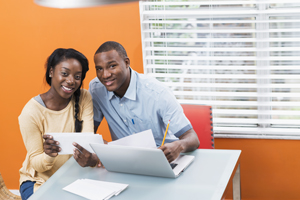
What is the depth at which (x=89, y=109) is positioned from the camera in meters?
2.27

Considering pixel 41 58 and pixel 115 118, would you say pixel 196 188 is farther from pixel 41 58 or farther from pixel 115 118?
pixel 41 58

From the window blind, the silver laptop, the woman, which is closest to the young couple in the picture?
the woman

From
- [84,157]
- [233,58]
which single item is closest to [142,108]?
[84,157]

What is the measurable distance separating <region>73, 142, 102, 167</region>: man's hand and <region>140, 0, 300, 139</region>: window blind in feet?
3.98

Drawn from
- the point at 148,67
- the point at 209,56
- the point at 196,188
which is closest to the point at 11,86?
the point at 148,67

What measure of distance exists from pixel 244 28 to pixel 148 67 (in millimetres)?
776

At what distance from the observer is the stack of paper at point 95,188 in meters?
1.62

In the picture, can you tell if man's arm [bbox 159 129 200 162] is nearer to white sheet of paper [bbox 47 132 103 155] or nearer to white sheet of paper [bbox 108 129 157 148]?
white sheet of paper [bbox 108 129 157 148]

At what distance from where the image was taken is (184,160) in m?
1.90

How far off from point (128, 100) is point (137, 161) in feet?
2.06

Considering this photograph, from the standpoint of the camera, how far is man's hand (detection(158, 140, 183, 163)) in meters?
1.82

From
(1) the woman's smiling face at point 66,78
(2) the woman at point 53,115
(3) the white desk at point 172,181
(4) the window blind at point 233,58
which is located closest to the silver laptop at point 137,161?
(3) the white desk at point 172,181

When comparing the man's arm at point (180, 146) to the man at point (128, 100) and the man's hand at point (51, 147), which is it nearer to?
the man at point (128, 100)

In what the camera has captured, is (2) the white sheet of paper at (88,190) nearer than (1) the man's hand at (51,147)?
Yes
